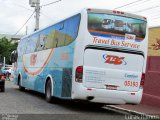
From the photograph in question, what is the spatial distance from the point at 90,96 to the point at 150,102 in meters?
5.21

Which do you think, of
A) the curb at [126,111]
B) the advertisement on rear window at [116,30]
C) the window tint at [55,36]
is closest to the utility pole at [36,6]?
the window tint at [55,36]

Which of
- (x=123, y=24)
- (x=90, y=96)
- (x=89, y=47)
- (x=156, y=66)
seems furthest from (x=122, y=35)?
(x=156, y=66)

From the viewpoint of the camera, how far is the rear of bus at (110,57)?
47.1 feet

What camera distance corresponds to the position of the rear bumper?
14305 mm

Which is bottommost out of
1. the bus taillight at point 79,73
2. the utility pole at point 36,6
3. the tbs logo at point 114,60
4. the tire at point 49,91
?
the tire at point 49,91

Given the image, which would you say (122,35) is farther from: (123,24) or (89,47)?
(89,47)

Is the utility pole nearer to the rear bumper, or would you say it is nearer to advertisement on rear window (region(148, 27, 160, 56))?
advertisement on rear window (region(148, 27, 160, 56))

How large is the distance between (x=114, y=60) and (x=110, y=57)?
18 centimetres

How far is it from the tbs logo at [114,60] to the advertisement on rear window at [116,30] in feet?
1.48

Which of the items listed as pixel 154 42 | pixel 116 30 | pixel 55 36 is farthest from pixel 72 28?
pixel 154 42

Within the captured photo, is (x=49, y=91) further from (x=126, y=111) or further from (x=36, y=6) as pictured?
(x=36, y=6)

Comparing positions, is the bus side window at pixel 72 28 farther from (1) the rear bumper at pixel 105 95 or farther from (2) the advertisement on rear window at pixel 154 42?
(2) the advertisement on rear window at pixel 154 42

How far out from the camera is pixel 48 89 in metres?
17.9

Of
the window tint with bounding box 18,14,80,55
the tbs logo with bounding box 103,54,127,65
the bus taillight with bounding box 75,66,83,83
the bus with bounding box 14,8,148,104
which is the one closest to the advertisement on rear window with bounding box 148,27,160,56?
the window tint with bounding box 18,14,80,55
